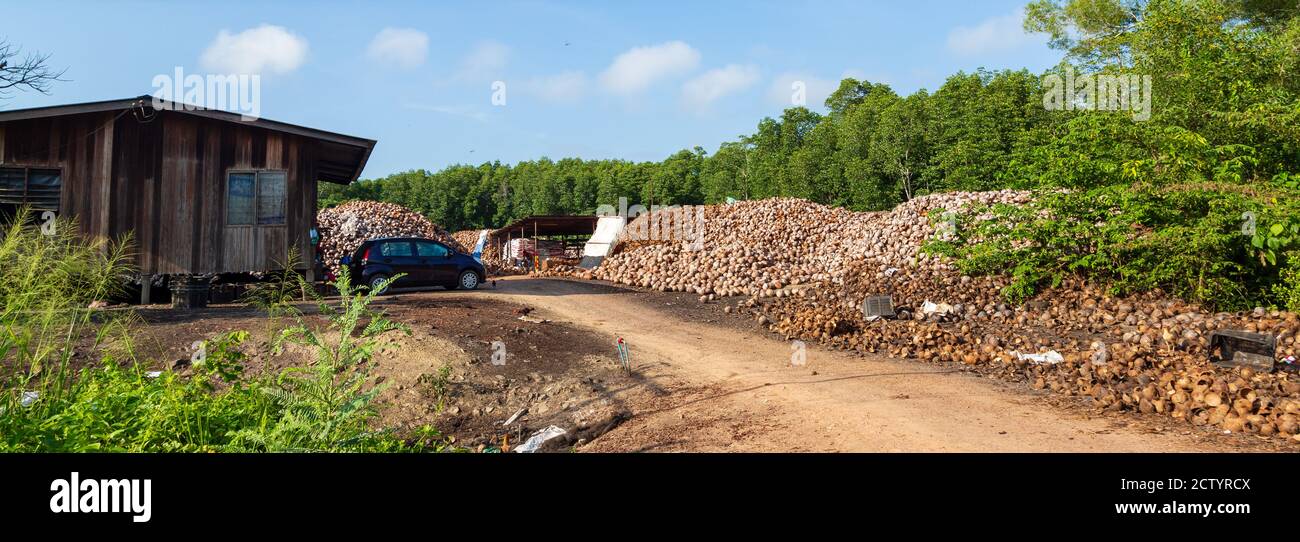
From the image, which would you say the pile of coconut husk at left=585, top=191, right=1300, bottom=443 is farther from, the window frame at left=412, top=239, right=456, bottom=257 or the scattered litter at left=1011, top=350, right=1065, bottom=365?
the window frame at left=412, top=239, right=456, bottom=257

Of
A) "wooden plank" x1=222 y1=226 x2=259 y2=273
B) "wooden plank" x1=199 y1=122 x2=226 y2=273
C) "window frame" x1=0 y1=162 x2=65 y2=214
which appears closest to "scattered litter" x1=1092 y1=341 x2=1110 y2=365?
"wooden plank" x1=222 y1=226 x2=259 y2=273

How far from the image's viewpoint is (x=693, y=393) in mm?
9195

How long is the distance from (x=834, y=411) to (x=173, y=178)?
1392cm

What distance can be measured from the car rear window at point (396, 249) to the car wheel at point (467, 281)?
150 cm

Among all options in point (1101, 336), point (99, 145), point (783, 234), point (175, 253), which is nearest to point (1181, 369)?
point (1101, 336)

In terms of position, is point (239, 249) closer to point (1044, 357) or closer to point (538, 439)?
point (538, 439)

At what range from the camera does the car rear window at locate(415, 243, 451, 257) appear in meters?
18.5

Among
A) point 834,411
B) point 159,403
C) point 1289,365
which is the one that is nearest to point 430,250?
point 834,411

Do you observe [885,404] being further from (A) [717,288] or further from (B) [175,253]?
(B) [175,253]

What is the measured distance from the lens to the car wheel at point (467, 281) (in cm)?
1922

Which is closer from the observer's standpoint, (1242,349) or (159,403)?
(159,403)

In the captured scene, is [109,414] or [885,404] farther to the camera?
[885,404]

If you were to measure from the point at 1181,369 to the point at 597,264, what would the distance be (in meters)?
18.9

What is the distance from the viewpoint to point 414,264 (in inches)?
720
